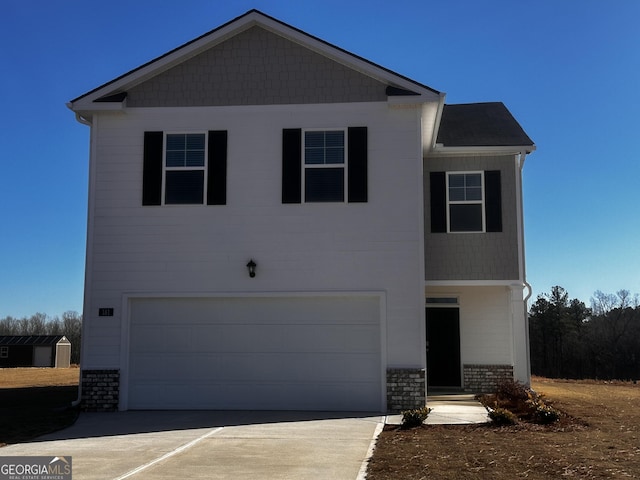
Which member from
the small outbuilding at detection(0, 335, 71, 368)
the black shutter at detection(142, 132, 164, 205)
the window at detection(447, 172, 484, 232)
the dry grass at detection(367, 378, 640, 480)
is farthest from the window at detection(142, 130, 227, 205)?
the small outbuilding at detection(0, 335, 71, 368)

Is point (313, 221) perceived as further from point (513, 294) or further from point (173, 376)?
point (513, 294)

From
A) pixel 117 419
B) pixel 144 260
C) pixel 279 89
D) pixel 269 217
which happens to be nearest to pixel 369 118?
pixel 279 89

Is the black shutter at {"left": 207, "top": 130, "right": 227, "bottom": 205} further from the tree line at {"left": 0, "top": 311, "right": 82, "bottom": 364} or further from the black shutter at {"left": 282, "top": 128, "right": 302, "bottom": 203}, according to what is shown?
the tree line at {"left": 0, "top": 311, "right": 82, "bottom": 364}

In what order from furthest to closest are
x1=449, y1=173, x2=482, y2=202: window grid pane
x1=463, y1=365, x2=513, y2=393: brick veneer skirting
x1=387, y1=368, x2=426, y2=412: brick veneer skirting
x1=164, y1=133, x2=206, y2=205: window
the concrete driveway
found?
1. x1=463, y1=365, x2=513, y2=393: brick veneer skirting
2. x1=449, y1=173, x2=482, y2=202: window grid pane
3. x1=164, y1=133, x2=206, y2=205: window
4. x1=387, y1=368, x2=426, y2=412: brick veneer skirting
5. the concrete driveway

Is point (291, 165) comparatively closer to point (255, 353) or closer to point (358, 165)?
point (358, 165)

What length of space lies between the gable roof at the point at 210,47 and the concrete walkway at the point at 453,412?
634 centimetres

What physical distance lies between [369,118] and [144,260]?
5433mm

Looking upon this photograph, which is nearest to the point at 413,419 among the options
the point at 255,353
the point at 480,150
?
the point at 255,353

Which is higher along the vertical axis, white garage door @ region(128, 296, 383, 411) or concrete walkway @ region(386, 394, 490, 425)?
white garage door @ region(128, 296, 383, 411)

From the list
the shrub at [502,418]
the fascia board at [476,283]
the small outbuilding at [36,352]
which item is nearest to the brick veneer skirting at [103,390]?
the fascia board at [476,283]

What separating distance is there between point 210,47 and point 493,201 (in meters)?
7.30

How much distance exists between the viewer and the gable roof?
13469 millimetres

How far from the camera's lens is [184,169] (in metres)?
13.7

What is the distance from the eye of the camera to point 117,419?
12125mm
